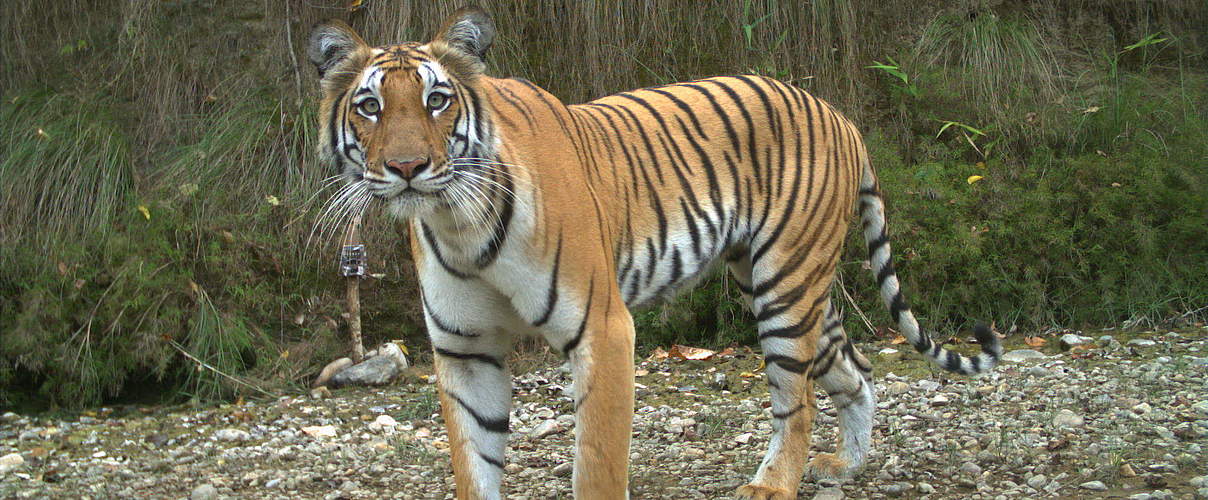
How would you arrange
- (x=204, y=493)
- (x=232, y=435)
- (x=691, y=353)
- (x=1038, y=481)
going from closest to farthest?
(x=1038, y=481) < (x=204, y=493) < (x=232, y=435) < (x=691, y=353)

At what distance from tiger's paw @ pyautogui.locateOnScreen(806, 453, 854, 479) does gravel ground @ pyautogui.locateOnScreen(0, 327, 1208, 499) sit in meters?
0.06

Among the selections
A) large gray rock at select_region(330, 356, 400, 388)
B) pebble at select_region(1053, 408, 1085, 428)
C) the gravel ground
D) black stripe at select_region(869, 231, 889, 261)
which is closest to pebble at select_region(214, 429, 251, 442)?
the gravel ground

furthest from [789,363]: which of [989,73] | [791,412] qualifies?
[989,73]

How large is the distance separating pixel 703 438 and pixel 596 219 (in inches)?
77.3

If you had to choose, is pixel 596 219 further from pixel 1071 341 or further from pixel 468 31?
pixel 1071 341

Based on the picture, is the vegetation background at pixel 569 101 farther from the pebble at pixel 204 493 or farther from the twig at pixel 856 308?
the pebble at pixel 204 493

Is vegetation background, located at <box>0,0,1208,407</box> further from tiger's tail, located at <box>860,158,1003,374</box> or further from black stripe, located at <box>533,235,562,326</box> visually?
black stripe, located at <box>533,235,562,326</box>

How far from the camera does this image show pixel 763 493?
4.09 meters

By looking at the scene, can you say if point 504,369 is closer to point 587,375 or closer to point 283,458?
point 587,375

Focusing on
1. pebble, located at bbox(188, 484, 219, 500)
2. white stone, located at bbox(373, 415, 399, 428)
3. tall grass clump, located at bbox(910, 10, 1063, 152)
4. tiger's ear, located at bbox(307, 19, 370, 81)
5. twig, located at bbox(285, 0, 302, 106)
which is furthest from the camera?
twig, located at bbox(285, 0, 302, 106)

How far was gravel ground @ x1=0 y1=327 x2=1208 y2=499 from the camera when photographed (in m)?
4.23

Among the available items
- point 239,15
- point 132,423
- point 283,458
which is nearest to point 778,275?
point 283,458

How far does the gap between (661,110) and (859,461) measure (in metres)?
1.60

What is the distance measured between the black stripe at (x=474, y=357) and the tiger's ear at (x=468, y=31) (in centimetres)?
93
